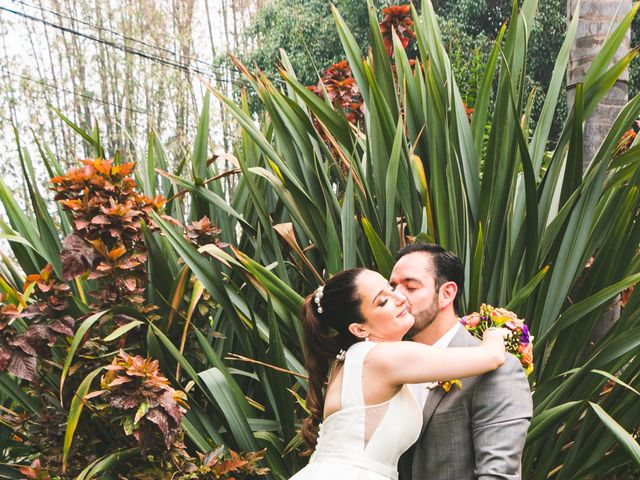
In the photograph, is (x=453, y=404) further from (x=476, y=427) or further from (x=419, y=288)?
(x=419, y=288)

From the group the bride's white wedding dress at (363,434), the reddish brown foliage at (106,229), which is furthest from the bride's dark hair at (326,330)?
the reddish brown foliage at (106,229)

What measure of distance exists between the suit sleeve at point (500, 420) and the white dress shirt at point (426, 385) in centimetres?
21

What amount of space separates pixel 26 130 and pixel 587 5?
619 inches

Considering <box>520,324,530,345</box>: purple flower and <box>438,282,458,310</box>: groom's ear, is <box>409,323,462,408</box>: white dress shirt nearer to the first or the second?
<box>438,282,458,310</box>: groom's ear

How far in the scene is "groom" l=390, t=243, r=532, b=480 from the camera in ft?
7.73

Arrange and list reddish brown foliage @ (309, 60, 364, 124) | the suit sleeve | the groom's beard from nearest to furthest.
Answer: the suit sleeve → the groom's beard → reddish brown foliage @ (309, 60, 364, 124)

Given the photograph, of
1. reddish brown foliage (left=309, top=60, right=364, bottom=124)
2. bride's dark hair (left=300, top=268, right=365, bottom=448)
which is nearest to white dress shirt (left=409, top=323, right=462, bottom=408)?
bride's dark hair (left=300, top=268, right=365, bottom=448)

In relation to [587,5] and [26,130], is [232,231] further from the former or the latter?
[26,130]

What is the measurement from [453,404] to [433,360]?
0.21m

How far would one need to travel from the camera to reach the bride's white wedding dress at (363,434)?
2.54 m

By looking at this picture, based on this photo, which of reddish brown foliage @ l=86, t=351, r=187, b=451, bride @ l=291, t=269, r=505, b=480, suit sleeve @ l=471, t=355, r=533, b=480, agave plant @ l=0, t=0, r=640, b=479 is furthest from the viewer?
agave plant @ l=0, t=0, r=640, b=479

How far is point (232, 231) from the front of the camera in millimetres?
4375

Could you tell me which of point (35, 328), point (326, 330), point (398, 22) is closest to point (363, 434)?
point (326, 330)

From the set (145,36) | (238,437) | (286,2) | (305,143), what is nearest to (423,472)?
(238,437)
